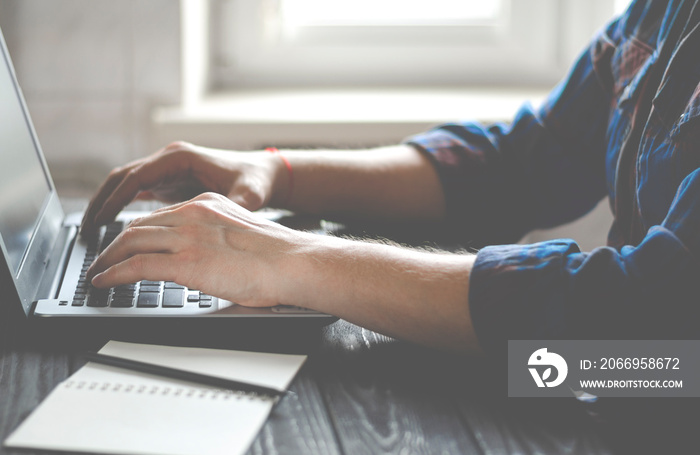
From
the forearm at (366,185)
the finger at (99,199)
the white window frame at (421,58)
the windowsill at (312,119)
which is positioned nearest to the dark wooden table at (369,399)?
the finger at (99,199)

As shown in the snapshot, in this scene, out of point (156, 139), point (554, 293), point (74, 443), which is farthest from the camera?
point (156, 139)

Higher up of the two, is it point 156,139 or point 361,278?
point 361,278

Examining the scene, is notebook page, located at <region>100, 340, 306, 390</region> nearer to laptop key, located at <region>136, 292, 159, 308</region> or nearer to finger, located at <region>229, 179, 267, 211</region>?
laptop key, located at <region>136, 292, 159, 308</region>

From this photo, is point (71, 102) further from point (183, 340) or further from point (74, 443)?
point (74, 443)

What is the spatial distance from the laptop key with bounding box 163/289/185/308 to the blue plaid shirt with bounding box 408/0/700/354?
0.88 ft

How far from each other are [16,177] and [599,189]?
30.8 inches

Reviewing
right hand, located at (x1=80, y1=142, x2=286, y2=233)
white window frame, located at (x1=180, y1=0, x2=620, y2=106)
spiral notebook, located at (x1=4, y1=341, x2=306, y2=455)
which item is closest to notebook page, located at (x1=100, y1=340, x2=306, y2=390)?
spiral notebook, located at (x1=4, y1=341, x2=306, y2=455)

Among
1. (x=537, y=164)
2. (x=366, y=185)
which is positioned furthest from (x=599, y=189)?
(x=366, y=185)

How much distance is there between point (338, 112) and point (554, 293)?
1.02m

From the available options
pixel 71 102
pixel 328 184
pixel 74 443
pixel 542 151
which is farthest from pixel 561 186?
pixel 71 102

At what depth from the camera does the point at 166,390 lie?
22.2 inches

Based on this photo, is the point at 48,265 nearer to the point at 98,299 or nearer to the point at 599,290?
the point at 98,299

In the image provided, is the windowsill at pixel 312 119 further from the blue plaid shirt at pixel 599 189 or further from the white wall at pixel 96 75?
the blue plaid shirt at pixel 599 189

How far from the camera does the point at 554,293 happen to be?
616 mm
